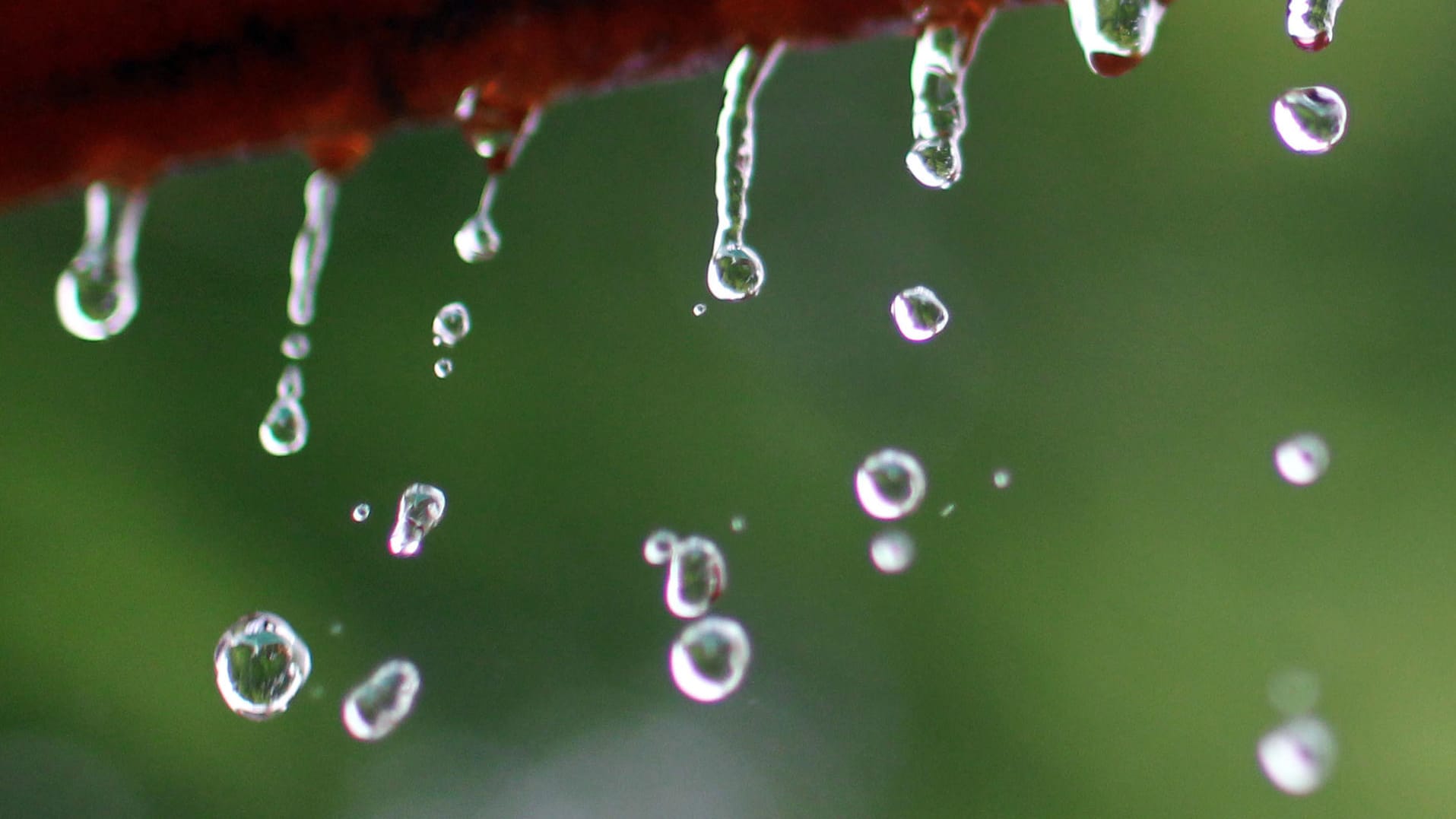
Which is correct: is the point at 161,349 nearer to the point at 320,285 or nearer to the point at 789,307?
the point at 320,285

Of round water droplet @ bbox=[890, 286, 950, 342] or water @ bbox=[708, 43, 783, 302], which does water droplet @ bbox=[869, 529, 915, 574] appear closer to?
round water droplet @ bbox=[890, 286, 950, 342]

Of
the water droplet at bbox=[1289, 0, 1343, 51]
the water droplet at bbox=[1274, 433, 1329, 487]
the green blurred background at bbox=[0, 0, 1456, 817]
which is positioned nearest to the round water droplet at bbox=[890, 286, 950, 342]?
the water droplet at bbox=[1289, 0, 1343, 51]

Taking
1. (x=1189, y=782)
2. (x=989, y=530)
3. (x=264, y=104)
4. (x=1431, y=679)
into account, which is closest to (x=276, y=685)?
(x=264, y=104)

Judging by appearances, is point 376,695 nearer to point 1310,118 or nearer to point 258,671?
point 258,671

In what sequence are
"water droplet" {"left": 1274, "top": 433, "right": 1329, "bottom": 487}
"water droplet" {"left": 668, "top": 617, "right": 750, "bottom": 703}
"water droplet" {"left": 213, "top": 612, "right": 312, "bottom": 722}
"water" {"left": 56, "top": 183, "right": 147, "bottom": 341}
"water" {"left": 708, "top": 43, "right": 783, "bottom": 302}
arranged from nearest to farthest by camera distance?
"water" {"left": 708, "top": 43, "right": 783, "bottom": 302}
"water" {"left": 56, "top": 183, "right": 147, "bottom": 341}
"water droplet" {"left": 213, "top": 612, "right": 312, "bottom": 722}
"water droplet" {"left": 668, "top": 617, "right": 750, "bottom": 703}
"water droplet" {"left": 1274, "top": 433, "right": 1329, "bottom": 487}

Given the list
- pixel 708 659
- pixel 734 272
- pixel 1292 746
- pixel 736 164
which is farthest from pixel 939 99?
pixel 1292 746

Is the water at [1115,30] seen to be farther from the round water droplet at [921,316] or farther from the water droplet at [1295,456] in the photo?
the water droplet at [1295,456]

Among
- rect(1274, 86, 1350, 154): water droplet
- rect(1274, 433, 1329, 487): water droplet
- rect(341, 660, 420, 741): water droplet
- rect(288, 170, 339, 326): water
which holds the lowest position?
rect(341, 660, 420, 741): water droplet

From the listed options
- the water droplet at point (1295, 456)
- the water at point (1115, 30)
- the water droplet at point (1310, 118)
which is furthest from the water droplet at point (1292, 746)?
the water at point (1115, 30)
